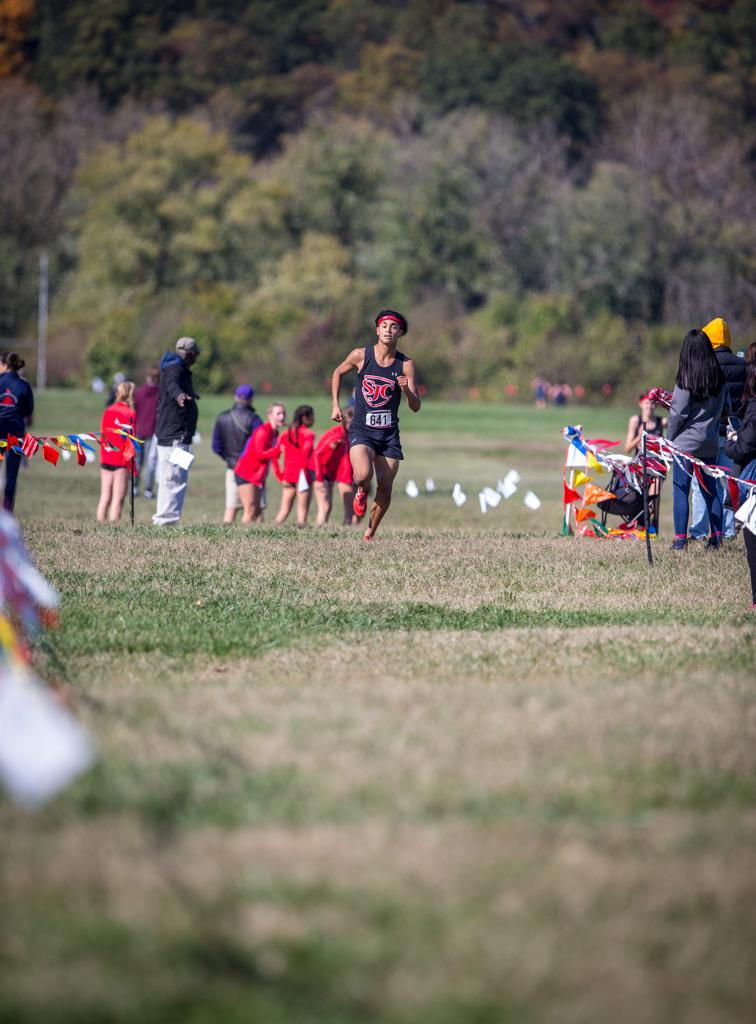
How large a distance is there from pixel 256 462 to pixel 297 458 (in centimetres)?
46

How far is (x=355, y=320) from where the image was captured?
6569 cm

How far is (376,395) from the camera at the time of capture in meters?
12.9

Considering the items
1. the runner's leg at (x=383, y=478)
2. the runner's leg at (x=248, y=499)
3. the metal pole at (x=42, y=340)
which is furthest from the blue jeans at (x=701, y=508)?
the metal pole at (x=42, y=340)

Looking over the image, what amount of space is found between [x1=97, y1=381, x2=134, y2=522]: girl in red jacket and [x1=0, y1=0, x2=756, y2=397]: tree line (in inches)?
1716

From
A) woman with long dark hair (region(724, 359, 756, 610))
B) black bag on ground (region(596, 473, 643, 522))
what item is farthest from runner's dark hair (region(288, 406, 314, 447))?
woman with long dark hair (region(724, 359, 756, 610))

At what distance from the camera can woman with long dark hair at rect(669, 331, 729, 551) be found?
508 inches

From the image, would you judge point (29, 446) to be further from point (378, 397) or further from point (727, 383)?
point (727, 383)

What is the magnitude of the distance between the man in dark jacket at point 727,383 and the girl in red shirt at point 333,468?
168 inches

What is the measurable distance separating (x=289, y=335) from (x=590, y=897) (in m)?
60.6

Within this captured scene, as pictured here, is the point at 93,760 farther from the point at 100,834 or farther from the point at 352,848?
the point at 352,848

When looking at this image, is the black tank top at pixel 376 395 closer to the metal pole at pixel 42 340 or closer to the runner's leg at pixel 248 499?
the runner's leg at pixel 248 499

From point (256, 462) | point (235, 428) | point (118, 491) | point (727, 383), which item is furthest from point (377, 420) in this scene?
point (118, 491)

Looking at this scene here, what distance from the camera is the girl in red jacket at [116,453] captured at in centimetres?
1620

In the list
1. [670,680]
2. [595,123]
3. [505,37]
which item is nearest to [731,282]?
[595,123]
